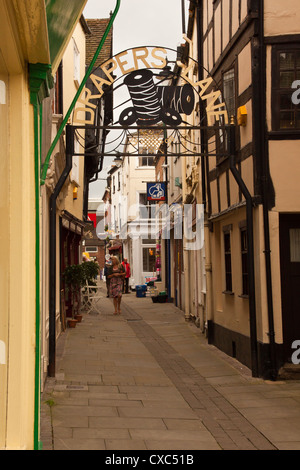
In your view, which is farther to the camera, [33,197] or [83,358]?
[83,358]

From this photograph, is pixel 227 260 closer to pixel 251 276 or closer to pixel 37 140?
pixel 251 276

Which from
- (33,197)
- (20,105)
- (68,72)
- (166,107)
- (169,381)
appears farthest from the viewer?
(68,72)

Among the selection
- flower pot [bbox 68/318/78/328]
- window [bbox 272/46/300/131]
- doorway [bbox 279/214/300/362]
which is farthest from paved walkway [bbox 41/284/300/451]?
window [bbox 272/46/300/131]

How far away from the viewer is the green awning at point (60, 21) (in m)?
3.80

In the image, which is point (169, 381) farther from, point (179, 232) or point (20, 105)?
point (179, 232)

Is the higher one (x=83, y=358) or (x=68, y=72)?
(x=68, y=72)

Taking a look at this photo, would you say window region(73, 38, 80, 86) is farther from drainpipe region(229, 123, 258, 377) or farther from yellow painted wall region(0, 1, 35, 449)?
yellow painted wall region(0, 1, 35, 449)

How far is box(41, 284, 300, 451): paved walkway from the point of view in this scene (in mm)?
6164

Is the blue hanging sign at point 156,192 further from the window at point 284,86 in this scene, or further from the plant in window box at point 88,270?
the window at point 284,86

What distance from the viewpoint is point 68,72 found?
52.2 ft

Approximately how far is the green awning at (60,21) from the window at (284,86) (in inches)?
226

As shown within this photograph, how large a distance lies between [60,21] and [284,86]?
6.30 meters

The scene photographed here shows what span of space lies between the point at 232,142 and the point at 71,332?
674 cm
